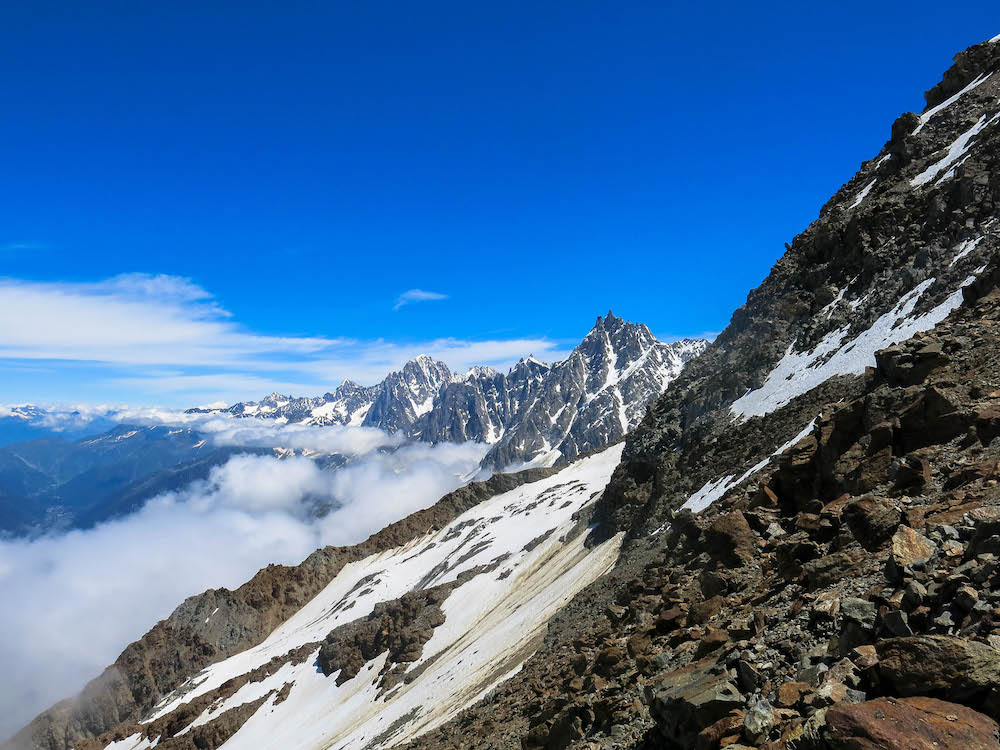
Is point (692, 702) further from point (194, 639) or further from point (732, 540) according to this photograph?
point (194, 639)

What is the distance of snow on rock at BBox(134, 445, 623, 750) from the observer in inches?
1609

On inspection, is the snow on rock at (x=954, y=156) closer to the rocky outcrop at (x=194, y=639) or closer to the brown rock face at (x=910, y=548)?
the brown rock face at (x=910, y=548)

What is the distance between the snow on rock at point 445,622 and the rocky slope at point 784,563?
0.52 metres

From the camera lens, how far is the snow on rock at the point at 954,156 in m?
36.7

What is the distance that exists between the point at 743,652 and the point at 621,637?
322 inches

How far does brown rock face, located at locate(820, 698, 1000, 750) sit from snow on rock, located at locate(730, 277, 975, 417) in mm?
23269

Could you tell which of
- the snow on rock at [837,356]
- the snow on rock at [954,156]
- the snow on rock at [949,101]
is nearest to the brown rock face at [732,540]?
the snow on rock at [837,356]

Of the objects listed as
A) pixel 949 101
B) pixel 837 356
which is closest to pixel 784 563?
pixel 837 356

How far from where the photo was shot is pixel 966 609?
25.2 ft

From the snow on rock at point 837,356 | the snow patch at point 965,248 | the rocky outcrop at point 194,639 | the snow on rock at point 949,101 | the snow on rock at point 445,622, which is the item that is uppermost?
the snow on rock at point 949,101

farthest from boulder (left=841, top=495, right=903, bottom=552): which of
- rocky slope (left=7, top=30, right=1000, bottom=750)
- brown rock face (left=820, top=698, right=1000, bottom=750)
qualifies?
brown rock face (left=820, top=698, right=1000, bottom=750)

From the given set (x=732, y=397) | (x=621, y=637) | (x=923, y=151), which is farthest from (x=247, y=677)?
(x=923, y=151)

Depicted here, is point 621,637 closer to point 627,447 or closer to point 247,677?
point 627,447

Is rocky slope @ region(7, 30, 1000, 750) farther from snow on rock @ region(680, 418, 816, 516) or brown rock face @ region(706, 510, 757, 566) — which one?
snow on rock @ region(680, 418, 816, 516)
